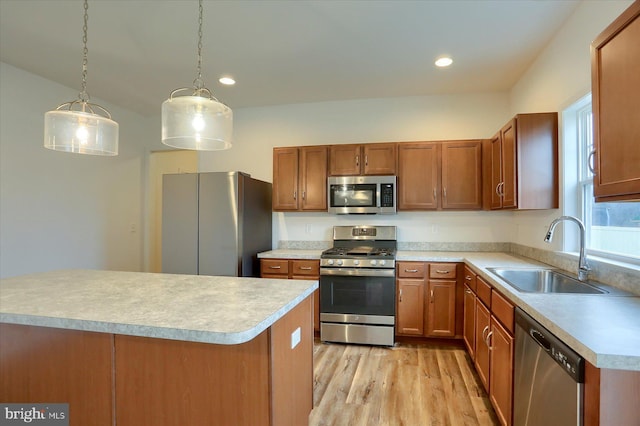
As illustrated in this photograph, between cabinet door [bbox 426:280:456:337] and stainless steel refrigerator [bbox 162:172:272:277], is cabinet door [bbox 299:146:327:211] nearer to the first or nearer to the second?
stainless steel refrigerator [bbox 162:172:272:277]

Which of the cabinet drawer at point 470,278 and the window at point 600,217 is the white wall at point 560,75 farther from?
the cabinet drawer at point 470,278

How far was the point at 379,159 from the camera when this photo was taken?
354 centimetres

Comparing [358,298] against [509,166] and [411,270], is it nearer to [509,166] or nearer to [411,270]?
[411,270]

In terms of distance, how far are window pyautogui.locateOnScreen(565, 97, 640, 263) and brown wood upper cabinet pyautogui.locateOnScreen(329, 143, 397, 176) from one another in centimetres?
163

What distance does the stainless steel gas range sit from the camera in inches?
123

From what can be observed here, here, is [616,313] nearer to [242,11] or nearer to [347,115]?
[242,11]

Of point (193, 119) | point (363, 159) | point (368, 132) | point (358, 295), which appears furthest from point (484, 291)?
point (368, 132)

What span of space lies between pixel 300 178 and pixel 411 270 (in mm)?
1612

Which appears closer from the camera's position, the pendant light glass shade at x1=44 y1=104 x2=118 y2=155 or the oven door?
the pendant light glass shade at x1=44 y1=104 x2=118 y2=155

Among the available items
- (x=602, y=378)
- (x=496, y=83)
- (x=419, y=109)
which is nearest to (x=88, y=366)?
(x=602, y=378)

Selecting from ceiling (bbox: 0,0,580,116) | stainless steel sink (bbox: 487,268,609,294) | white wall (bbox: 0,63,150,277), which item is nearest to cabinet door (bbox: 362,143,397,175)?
ceiling (bbox: 0,0,580,116)

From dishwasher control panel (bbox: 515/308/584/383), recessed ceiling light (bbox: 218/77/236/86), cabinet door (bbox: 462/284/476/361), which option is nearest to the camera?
dishwasher control panel (bbox: 515/308/584/383)

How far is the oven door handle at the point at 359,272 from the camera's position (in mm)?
3117

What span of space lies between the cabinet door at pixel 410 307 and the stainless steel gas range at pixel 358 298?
10cm
